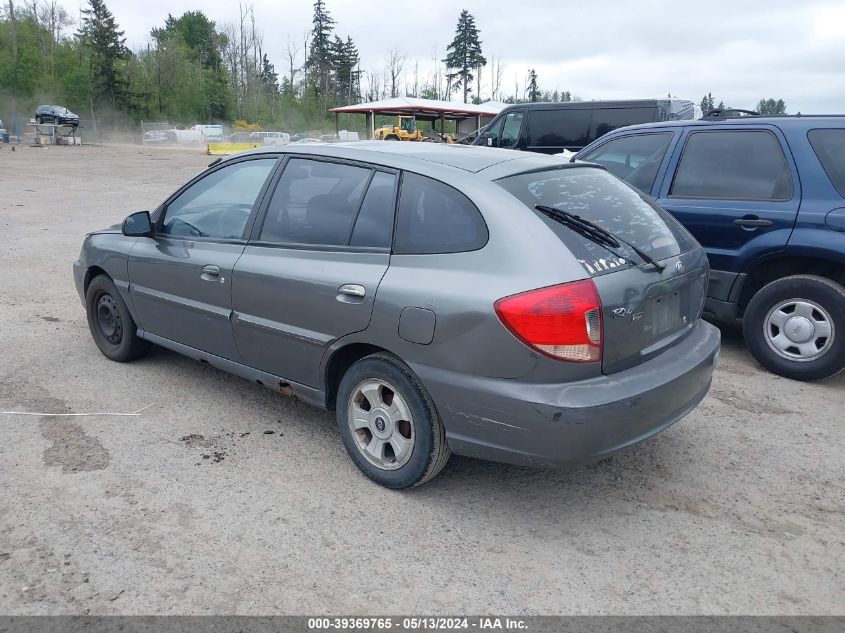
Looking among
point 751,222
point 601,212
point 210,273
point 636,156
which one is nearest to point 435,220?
point 601,212

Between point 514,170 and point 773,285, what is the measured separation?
8.46ft

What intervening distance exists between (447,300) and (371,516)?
106 centimetres

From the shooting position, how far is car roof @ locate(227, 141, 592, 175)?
3.40 metres

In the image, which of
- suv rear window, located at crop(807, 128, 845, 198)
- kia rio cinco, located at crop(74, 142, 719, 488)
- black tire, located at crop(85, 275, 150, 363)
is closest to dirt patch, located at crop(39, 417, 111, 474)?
kia rio cinco, located at crop(74, 142, 719, 488)

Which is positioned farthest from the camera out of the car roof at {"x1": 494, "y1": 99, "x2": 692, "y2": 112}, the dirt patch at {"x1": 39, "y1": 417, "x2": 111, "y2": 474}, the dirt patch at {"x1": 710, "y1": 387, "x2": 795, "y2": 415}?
the car roof at {"x1": 494, "y1": 99, "x2": 692, "y2": 112}

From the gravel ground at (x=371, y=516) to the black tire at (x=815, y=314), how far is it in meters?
0.17

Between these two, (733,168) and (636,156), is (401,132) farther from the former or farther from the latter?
(733,168)

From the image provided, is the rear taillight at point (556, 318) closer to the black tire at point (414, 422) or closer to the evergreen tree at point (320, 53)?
the black tire at point (414, 422)

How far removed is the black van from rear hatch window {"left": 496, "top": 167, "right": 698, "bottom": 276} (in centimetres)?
1066

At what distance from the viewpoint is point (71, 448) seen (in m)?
3.71

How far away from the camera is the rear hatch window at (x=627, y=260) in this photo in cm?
290

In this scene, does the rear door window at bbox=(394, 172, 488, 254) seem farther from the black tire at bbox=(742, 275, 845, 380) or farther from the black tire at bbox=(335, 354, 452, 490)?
the black tire at bbox=(742, 275, 845, 380)

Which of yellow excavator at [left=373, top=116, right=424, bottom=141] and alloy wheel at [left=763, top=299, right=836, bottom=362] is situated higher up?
yellow excavator at [left=373, top=116, right=424, bottom=141]

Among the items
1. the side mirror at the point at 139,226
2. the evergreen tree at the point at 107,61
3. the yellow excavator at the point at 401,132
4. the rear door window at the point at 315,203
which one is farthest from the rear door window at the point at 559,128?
the evergreen tree at the point at 107,61
